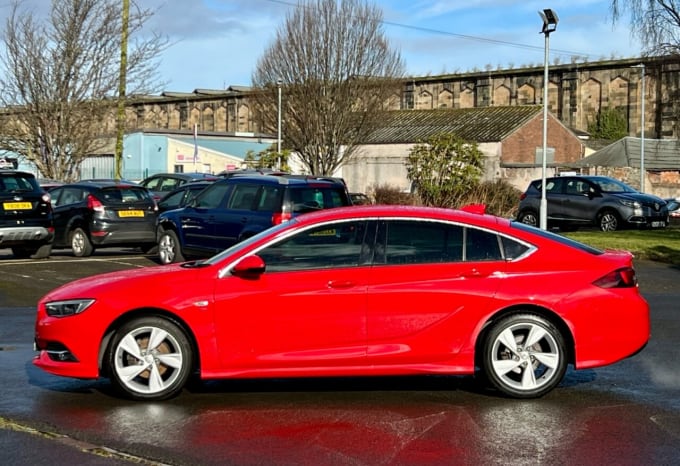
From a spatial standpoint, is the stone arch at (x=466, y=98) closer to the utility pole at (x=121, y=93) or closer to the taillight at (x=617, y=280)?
the utility pole at (x=121, y=93)

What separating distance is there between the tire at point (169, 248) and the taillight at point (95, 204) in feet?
7.92

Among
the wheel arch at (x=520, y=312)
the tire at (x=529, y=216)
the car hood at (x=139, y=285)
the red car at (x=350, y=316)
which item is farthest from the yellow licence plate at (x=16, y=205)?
the tire at (x=529, y=216)

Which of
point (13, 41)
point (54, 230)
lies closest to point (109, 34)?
point (13, 41)

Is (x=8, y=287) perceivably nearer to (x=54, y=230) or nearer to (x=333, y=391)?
(x=54, y=230)

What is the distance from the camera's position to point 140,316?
24.6ft

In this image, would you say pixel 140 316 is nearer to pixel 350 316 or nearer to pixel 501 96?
pixel 350 316

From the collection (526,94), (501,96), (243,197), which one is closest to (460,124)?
(526,94)

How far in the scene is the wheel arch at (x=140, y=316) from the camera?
7.46 metres

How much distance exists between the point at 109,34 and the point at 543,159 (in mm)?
17806

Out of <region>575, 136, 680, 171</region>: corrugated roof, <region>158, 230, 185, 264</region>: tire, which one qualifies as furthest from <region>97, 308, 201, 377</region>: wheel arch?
<region>575, 136, 680, 171</region>: corrugated roof

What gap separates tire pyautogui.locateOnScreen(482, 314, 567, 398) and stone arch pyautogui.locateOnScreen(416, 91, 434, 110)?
7742 cm

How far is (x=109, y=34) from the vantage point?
3634 cm

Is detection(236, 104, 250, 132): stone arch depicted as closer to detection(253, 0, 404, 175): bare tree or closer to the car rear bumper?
detection(253, 0, 404, 175): bare tree

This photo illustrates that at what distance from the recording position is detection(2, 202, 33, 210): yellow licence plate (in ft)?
64.0
